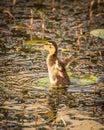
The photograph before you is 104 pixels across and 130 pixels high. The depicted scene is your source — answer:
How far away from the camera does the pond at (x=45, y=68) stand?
9456 mm

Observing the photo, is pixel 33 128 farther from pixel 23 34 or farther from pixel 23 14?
pixel 23 14

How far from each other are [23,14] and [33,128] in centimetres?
980

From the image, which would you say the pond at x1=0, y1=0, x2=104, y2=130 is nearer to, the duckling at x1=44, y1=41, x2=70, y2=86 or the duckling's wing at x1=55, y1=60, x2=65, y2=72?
the duckling at x1=44, y1=41, x2=70, y2=86

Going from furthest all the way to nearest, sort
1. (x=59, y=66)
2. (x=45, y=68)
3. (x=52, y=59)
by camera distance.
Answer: (x=45, y=68)
(x=52, y=59)
(x=59, y=66)

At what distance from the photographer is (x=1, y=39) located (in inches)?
599

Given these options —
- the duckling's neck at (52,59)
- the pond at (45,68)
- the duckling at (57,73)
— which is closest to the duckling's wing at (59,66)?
the duckling at (57,73)

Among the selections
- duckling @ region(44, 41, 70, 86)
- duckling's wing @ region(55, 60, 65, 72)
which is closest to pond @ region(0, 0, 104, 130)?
duckling @ region(44, 41, 70, 86)

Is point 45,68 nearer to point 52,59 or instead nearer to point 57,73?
point 52,59

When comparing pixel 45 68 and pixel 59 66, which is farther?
pixel 45 68

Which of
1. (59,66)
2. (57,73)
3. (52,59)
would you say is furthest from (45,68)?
(59,66)

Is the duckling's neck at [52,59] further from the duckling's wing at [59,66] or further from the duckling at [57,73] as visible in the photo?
the duckling's wing at [59,66]

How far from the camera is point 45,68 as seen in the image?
12.7m

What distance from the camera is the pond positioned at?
372 inches

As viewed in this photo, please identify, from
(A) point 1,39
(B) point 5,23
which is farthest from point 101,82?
(B) point 5,23
